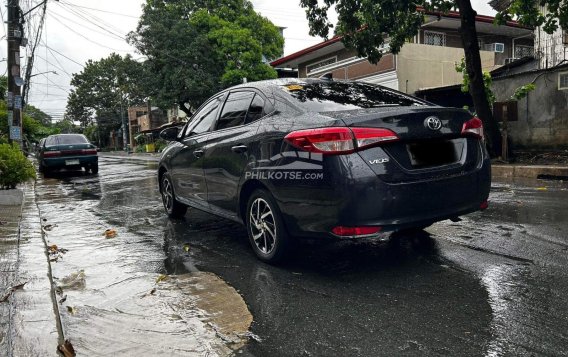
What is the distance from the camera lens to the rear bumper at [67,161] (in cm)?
1589

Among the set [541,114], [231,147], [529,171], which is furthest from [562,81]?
[231,147]

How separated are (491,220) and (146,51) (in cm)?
3130

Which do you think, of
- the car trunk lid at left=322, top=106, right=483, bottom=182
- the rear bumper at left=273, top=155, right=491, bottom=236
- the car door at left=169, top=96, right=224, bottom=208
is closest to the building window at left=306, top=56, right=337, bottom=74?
the car door at left=169, top=96, right=224, bottom=208

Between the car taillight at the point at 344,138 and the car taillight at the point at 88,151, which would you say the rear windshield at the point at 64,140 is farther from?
the car taillight at the point at 344,138

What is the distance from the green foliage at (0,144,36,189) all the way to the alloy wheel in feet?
18.3

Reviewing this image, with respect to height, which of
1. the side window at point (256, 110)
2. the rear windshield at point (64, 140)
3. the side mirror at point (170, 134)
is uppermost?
the rear windshield at point (64, 140)

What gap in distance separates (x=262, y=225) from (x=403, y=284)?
1.30 meters

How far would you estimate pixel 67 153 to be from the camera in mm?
16125

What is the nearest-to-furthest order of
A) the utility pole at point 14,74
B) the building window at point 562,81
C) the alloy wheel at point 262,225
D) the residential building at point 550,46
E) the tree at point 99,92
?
the alloy wheel at point 262,225
the building window at point 562,81
the utility pole at point 14,74
the residential building at point 550,46
the tree at point 99,92

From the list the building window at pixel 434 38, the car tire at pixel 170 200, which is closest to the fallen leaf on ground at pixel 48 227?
the car tire at pixel 170 200

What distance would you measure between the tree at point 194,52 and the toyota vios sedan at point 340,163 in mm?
28384

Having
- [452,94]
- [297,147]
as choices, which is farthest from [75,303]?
[452,94]

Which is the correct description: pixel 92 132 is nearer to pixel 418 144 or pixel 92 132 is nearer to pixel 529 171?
pixel 529 171

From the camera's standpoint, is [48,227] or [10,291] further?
[48,227]
